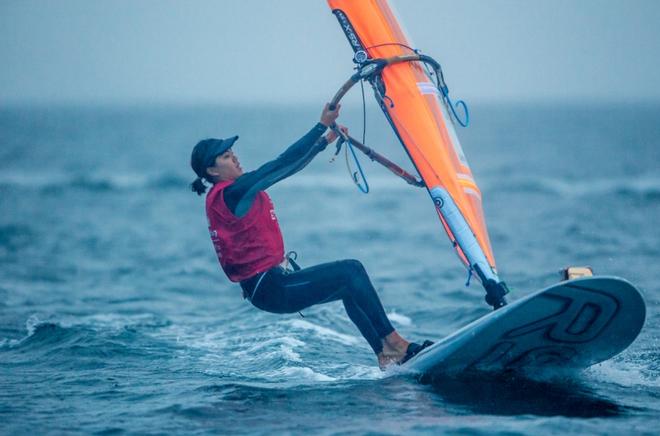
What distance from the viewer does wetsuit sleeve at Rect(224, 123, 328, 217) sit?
6082mm

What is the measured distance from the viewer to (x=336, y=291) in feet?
21.0

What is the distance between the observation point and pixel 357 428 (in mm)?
5461

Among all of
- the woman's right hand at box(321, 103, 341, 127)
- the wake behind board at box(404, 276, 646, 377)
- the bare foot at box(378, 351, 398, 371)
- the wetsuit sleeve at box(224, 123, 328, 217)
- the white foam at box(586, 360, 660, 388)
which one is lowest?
the white foam at box(586, 360, 660, 388)

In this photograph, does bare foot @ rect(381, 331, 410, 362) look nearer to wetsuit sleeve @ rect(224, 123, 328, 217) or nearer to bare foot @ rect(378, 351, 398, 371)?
bare foot @ rect(378, 351, 398, 371)

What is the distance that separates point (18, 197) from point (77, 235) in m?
10.5

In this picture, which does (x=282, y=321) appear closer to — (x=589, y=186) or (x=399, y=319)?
(x=399, y=319)

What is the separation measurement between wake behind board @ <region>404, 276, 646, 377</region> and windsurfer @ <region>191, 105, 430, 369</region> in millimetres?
375

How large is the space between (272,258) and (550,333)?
1.95m

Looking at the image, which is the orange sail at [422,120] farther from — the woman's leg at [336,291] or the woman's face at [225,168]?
the woman's face at [225,168]

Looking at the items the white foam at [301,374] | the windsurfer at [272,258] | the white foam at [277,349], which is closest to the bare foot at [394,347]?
the windsurfer at [272,258]

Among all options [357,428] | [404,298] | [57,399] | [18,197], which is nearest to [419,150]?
[357,428]

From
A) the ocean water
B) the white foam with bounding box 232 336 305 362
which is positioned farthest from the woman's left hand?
the white foam with bounding box 232 336 305 362

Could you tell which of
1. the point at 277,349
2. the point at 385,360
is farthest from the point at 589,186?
the point at 385,360

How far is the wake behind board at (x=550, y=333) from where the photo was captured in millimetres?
5738
